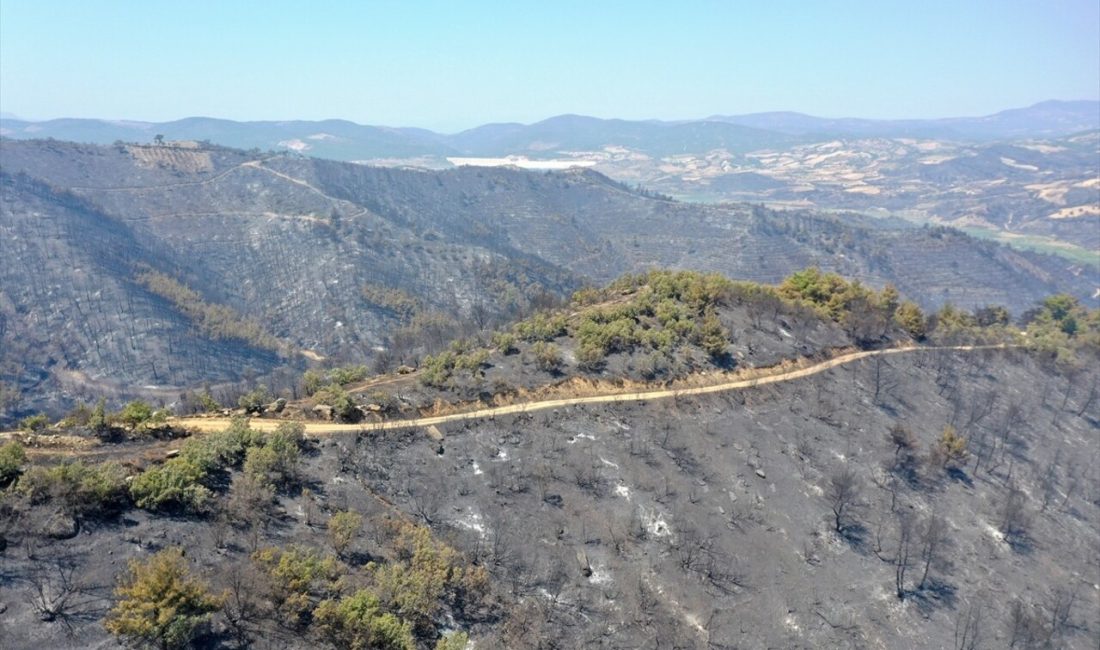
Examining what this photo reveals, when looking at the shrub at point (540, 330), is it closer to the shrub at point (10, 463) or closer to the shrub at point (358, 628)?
the shrub at point (358, 628)

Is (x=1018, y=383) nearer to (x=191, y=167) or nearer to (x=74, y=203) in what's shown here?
(x=74, y=203)

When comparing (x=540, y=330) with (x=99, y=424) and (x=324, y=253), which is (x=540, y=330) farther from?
(x=324, y=253)

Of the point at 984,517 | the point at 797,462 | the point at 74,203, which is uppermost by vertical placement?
the point at 74,203

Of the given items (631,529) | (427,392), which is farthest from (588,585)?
(427,392)

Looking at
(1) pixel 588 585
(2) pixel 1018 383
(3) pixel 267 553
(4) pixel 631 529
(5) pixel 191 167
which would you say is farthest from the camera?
(5) pixel 191 167

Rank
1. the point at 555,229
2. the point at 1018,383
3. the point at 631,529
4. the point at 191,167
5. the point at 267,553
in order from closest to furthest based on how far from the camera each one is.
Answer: the point at 267,553, the point at 631,529, the point at 1018,383, the point at 191,167, the point at 555,229

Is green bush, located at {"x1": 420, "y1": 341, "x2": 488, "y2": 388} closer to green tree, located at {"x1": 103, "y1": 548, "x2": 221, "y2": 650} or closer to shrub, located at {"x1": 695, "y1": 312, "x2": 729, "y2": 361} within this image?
shrub, located at {"x1": 695, "y1": 312, "x2": 729, "y2": 361}

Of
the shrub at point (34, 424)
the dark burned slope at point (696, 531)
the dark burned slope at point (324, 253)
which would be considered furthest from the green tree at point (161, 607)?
the dark burned slope at point (324, 253)
